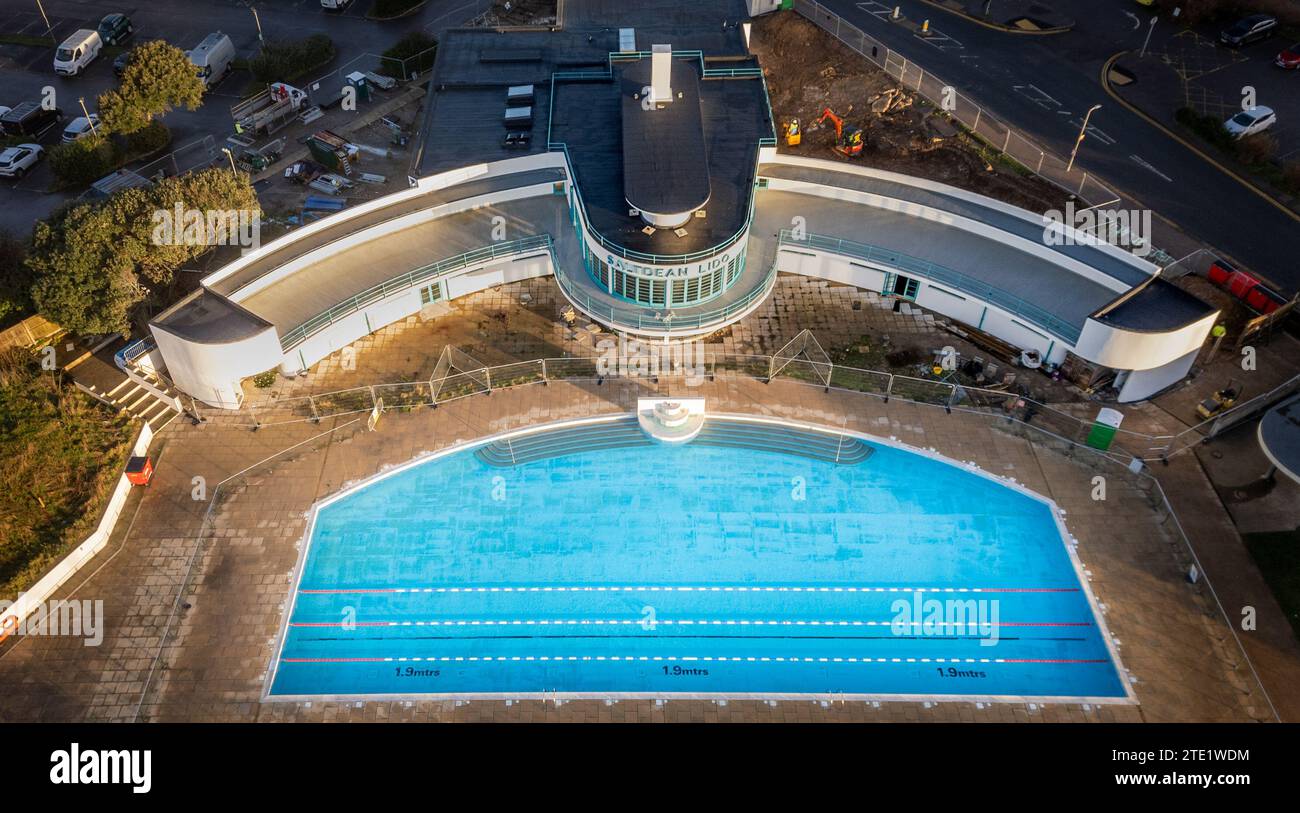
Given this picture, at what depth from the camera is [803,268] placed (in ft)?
199

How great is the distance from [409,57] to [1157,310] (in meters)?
52.8

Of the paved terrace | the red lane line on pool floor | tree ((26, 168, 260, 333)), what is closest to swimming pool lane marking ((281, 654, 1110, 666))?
the paved terrace

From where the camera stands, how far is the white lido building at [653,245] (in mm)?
52969

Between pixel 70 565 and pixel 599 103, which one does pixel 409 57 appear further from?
pixel 70 565

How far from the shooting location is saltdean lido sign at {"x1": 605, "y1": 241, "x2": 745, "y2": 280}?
53.7 meters

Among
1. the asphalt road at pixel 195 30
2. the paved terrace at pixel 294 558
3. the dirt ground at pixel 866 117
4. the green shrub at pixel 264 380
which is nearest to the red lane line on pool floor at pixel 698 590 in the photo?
the paved terrace at pixel 294 558

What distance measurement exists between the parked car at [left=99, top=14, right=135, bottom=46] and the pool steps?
167 feet

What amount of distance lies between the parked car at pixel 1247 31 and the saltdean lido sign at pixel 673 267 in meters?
43.2

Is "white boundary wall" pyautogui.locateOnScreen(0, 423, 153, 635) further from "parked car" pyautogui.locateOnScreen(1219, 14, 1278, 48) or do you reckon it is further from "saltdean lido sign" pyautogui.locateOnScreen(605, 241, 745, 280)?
"parked car" pyautogui.locateOnScreen(1219, 14, 1278, 48)

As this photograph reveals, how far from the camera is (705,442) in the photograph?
52.6 metres

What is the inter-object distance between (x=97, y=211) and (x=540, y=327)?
933 inches
